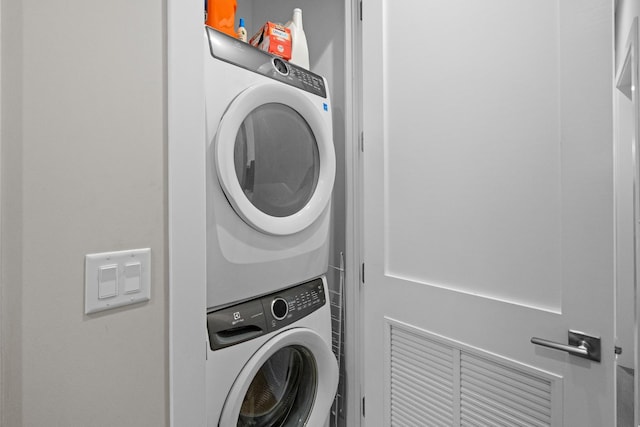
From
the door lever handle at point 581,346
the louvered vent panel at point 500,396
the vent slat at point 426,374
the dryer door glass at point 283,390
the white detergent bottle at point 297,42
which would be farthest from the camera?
the white detergent bottle at point 297,42

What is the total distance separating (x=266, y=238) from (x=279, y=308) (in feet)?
0.88

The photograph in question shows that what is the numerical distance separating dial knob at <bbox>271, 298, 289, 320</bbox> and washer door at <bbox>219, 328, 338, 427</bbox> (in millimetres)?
63

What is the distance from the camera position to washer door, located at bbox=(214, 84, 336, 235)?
3.35 feet

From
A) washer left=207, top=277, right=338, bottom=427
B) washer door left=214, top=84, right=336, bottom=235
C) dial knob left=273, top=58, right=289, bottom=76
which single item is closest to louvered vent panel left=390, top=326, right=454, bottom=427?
washer left=207, top=277, right=338, bottom=427

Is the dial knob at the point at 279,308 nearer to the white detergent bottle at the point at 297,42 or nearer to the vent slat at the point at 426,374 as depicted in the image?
the vent slat at the point at 426,374

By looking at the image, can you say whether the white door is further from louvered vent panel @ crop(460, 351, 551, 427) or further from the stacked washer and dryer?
the stacked washer and dryer

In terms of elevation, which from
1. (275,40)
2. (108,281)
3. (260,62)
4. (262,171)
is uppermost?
(275,40)

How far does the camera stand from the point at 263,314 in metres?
1.14

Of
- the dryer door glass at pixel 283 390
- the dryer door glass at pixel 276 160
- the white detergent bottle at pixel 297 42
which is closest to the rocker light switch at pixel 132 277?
the dryer door glass at pixel 276 160

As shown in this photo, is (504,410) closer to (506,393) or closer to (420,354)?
(506,393)

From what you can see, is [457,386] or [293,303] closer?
[457,386]

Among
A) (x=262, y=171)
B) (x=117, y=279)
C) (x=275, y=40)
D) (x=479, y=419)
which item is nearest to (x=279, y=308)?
(x=262, y=171)

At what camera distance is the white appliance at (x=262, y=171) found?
3.28 feet

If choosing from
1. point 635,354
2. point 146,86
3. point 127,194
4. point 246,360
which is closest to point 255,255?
point 246,360
